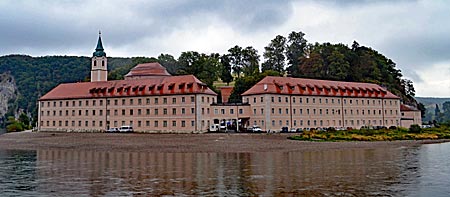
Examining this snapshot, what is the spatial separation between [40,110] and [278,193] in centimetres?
7338

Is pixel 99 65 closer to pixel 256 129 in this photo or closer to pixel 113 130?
pixel 113 130

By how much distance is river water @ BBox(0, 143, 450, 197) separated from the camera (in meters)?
19.5

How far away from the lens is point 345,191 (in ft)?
63.7

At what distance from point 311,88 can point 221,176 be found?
57.4 m

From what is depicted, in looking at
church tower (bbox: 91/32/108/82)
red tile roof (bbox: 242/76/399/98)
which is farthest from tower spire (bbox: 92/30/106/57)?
red tile roof (bbox: 242/76/399/98)

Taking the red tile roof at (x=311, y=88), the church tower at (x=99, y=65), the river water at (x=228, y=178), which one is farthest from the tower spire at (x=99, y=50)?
the river water at (x=228, y=178)

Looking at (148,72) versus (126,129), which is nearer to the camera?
(126,129)

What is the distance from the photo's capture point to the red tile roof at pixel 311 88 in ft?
247

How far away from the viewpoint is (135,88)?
250ft

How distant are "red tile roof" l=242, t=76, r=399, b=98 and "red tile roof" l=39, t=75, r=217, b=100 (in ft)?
27.3

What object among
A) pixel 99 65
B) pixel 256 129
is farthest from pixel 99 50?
pixel 256 129

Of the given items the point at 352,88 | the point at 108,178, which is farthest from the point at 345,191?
the point at 352,88

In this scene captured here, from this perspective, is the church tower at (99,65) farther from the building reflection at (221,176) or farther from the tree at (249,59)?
the building reflection at (221,176)

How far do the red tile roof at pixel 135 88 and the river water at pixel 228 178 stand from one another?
129ft
